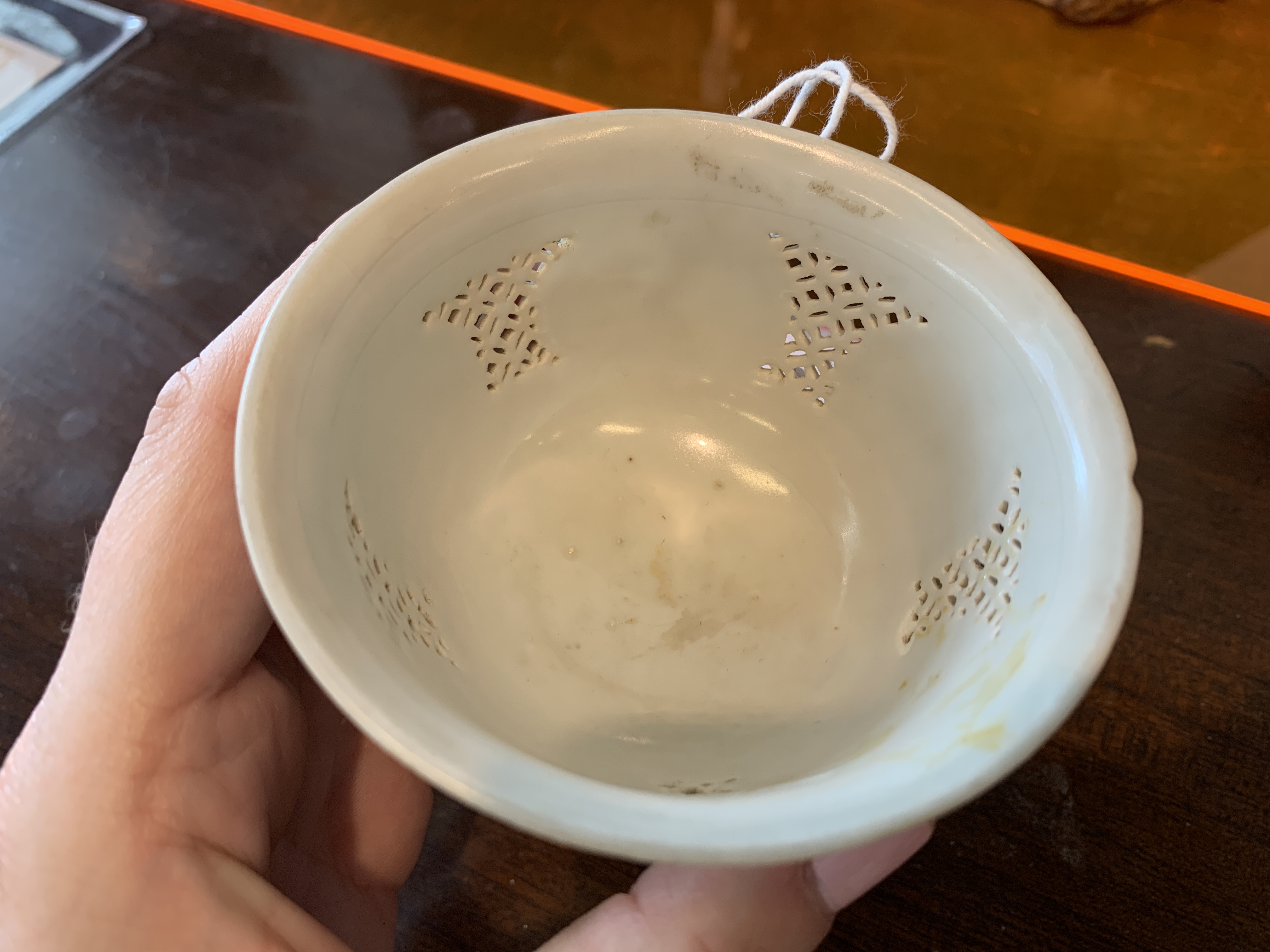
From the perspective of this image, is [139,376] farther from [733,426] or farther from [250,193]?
[733,426]

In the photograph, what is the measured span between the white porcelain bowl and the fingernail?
0.30 ft

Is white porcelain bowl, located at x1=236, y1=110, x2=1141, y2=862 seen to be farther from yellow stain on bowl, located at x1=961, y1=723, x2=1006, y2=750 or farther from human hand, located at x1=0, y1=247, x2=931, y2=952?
human hand, located at x1=0, y1=247, x2=931, y2=952

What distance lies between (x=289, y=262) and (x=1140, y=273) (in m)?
0.98

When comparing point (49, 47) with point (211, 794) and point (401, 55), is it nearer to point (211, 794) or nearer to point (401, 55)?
point (401, 55)

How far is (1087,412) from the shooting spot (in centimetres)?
48

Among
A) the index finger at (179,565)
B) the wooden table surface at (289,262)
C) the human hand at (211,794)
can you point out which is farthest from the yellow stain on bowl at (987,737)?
the index finger at (179,565)

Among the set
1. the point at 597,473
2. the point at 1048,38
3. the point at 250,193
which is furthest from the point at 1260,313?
the point at 250,193

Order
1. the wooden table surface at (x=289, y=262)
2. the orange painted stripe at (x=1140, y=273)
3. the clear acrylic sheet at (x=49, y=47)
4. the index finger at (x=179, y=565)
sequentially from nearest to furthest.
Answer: the index finger at (x=179, y=565) < the wooden table surface at (x=289, y=262) < the orange painted stripe at (x=1140, y=273) < the clear acrylic sheet at (x=49, y=47)

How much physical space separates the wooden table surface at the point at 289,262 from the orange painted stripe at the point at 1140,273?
Result: 17 millimetres

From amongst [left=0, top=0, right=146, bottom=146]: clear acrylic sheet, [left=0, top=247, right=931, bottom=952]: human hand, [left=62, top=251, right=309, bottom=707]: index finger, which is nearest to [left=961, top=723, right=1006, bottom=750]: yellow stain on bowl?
[left=0, top=247, right=931, bottom=952]: human hand

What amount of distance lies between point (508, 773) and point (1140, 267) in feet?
3.06

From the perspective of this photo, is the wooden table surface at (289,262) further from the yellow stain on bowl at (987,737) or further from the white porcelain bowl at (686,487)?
the yellow stain on bowl at (987,737)

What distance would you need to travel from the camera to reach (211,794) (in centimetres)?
54

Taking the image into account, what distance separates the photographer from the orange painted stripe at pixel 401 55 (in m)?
1.11
